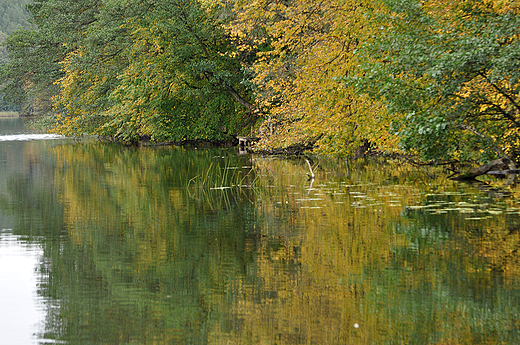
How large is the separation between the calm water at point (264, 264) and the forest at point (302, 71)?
1929 mm

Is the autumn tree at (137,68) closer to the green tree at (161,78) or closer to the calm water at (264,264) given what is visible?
the green tree at (161,78)

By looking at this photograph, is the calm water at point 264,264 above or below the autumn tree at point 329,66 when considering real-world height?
below

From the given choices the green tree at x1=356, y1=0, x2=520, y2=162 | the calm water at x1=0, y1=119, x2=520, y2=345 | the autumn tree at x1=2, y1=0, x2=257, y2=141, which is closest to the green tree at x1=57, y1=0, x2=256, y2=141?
the autumn tree at x1=2, y1=0, x2=257, y2=141

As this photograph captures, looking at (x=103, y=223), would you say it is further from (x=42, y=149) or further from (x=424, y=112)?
(x=42, y=149)

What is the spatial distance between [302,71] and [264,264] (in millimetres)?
13872

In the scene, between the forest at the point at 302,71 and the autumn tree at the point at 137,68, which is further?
the autumn tree at the point at 137,68

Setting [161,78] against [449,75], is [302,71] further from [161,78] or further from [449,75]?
[161,78]

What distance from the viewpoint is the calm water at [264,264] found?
6.48 metres

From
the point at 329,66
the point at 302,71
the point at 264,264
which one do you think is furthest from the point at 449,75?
the point at 302,71

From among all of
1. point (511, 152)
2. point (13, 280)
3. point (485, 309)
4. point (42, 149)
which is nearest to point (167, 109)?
point (42, 149)

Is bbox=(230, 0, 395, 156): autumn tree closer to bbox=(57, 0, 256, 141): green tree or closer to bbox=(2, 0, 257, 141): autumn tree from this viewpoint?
bbox=(2, 0, 257, 141): autumn tree

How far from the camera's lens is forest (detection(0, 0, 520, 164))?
1447cm

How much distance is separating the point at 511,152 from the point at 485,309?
10.6 meters

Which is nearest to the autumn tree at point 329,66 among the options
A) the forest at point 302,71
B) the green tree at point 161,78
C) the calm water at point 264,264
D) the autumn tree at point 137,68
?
the forest at point 302,71
